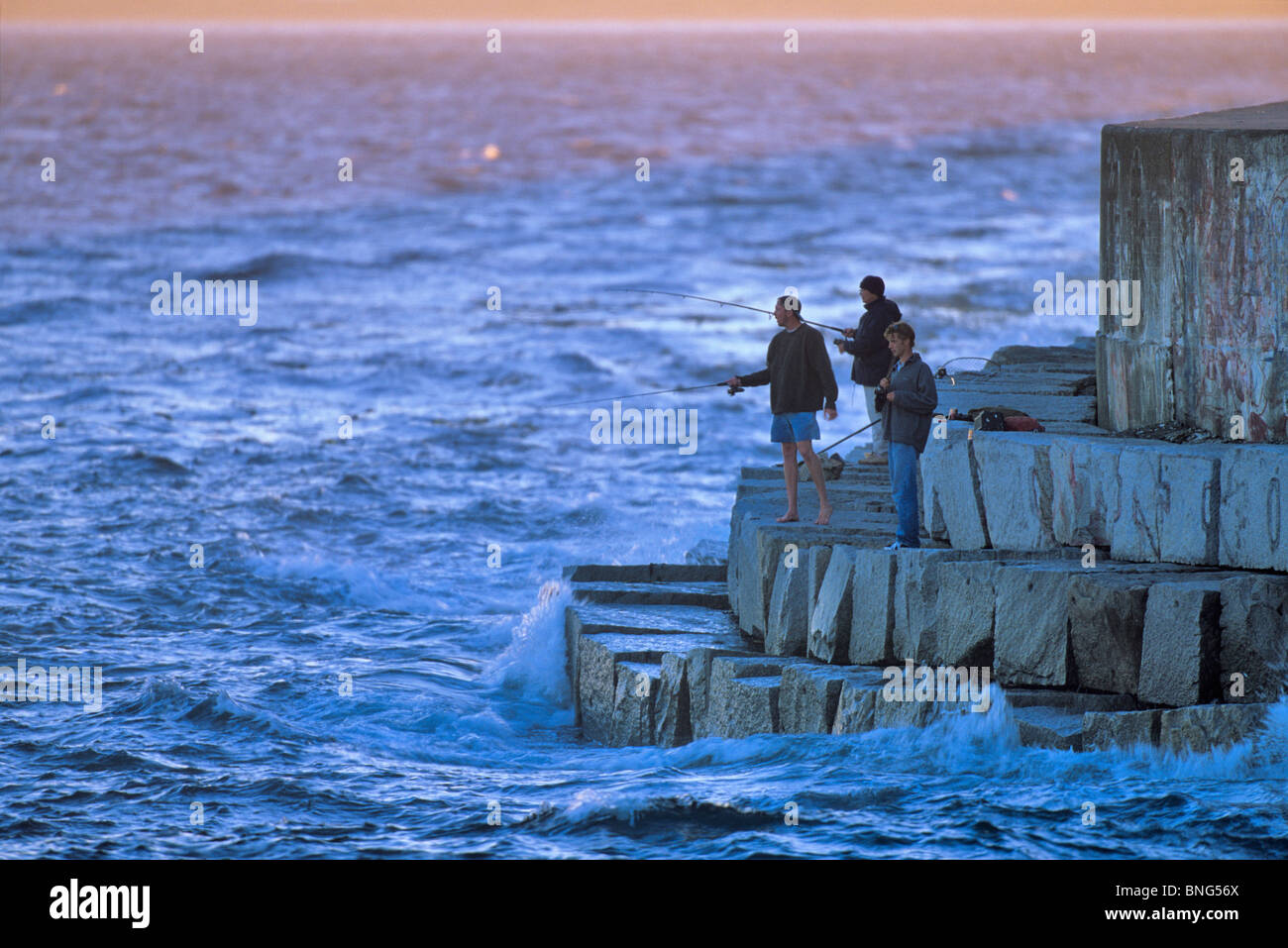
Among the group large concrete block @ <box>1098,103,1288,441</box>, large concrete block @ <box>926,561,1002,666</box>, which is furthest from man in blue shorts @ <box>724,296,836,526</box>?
large concrete block @ <box>1098,103,1288,441</box>

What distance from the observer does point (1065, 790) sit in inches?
377

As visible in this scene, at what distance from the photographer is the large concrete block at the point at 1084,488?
10383 mm

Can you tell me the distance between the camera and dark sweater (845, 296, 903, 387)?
42.2 feet

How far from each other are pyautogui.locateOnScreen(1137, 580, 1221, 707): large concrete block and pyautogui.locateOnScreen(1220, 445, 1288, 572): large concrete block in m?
0.38

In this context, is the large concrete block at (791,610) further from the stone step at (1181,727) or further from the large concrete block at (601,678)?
the stone step at (1181,727)

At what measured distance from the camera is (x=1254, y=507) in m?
9.67

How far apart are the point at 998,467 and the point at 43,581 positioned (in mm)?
10368

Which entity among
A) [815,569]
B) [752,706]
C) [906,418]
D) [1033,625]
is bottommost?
[752,706]

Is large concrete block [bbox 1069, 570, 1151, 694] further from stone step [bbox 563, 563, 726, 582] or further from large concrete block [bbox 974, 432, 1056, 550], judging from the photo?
stone step [bbox 563, 563, 726, 582]

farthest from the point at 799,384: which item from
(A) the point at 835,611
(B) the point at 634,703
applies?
(B) the point at 634,703

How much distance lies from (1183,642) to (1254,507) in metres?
0.90

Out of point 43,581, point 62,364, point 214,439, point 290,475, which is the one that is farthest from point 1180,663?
point 62,364

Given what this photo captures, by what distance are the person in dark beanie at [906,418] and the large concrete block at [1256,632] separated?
7.77ft

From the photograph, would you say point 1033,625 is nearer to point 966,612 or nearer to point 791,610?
point 966,612
